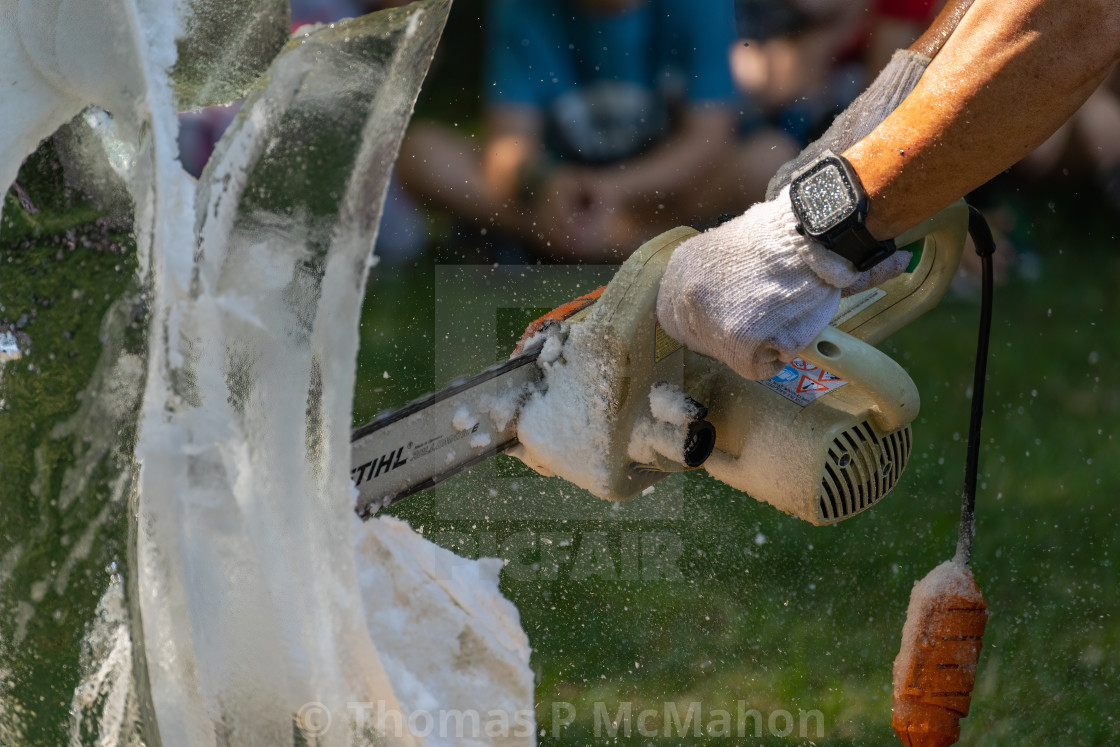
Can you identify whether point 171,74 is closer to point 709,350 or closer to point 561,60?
point 709,350

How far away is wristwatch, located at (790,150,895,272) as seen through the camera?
979 millimetres

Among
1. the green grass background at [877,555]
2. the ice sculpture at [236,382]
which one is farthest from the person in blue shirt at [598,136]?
the ice sculpture at [236,382]

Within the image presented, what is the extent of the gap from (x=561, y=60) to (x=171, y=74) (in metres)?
2.74

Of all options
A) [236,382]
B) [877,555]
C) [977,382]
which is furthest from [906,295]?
[877,555]

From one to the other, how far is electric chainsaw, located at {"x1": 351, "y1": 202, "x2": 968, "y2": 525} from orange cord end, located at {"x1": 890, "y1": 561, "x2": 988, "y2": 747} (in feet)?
0.63

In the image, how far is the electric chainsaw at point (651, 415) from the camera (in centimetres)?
113

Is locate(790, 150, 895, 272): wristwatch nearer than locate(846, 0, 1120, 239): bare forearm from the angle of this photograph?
No

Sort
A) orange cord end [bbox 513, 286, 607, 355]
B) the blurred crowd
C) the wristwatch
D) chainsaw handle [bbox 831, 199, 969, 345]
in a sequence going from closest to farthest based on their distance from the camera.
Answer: the wristwatch, orange cord end [bbox 513, 286, 607, 355], chainsaw handle [bbox 831, 199, 969, 345], the blurred crowd

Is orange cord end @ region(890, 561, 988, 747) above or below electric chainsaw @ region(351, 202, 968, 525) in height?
below

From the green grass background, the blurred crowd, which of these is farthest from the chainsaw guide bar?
the blurred crowd

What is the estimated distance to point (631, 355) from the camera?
114 centimetres

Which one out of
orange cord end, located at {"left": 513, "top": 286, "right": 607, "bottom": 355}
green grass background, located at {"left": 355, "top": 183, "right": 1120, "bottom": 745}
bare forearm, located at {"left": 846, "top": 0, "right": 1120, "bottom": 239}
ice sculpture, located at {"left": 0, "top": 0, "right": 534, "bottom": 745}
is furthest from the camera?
green grass background, located at {"left": 355, "top": 183, "right": 1120, "bottom": 745}

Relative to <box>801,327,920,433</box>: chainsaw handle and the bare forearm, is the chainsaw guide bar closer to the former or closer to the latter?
<box>801,327,920,433</box>: chainsaw handle

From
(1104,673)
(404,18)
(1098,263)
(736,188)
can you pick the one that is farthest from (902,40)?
(404,18)
